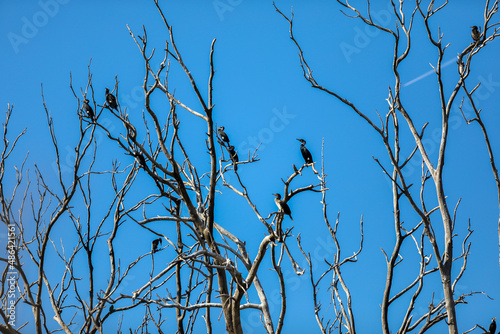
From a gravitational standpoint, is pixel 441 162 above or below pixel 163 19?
below

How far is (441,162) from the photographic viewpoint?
470cm

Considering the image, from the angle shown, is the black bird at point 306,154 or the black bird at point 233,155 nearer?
the black bird at point 233,155

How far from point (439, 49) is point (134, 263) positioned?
361 centimetres

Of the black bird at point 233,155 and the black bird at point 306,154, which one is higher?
the black bird at point 306,154

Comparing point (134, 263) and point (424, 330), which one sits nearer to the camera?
point (424, 330)

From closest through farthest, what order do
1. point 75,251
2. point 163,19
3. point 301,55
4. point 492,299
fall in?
point 163,19, point 301,55, point 492,299, point 75,251

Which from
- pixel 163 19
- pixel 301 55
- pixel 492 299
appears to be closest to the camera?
pixel 163 19

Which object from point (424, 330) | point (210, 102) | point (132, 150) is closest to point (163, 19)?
point (210, 102)

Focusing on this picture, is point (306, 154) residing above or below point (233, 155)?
above

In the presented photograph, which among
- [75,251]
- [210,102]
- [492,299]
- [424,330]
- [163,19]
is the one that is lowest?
[424,330]

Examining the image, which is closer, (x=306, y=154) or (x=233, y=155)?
(x=233, y=155)

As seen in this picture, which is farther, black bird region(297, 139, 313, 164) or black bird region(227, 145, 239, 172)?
black bird region(297, 139, 313, 164)

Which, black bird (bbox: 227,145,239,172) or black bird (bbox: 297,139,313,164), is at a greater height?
black bird (bbox: 297,139,313,164)

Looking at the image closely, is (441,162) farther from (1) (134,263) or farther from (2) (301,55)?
(1) (134,263)
